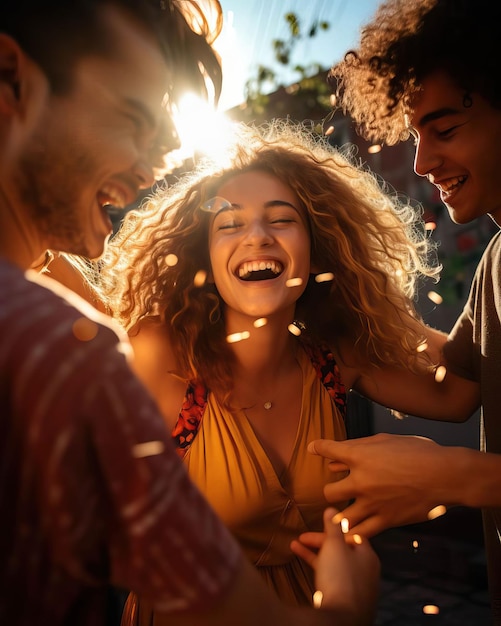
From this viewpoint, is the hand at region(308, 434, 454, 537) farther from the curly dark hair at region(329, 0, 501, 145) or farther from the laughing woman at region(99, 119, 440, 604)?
the curly dark hair at region(329, 0, 501, 145)

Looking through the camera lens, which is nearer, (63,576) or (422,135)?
(63,576)

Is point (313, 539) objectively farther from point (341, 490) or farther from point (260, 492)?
point (260, 492)

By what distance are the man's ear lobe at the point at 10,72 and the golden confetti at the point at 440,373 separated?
223 cm

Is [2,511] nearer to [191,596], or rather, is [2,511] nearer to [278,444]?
[191,596]

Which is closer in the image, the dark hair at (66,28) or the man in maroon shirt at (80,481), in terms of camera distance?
the man in maroon shirt at (80,481)

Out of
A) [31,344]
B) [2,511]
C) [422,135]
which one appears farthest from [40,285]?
[422,135]

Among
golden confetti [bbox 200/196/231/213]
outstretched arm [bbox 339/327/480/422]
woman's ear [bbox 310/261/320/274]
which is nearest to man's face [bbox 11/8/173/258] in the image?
Answer: golden confetti [bbox 200/196/231/213]

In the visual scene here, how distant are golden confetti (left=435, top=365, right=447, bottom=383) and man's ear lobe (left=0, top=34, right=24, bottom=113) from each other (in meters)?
2.23

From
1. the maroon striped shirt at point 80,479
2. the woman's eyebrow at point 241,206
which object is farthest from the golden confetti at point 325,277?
the maroon striped shirt at point 80,479

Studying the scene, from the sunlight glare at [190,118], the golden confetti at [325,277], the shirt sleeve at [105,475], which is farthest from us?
the golden confetti at [325,277]

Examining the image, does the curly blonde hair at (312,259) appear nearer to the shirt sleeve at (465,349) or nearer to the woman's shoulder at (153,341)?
the woman's shoulder at (153,341)

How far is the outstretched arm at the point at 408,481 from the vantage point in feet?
6.59

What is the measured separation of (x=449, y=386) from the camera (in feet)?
9.02

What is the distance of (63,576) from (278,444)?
67.4 inches
